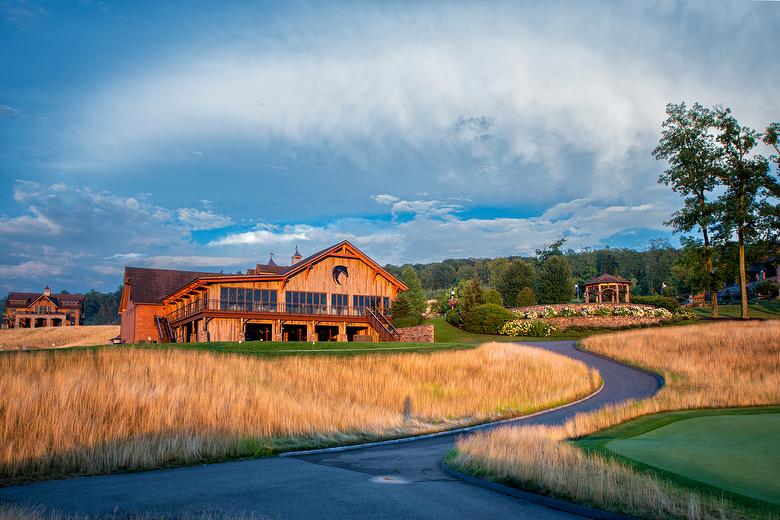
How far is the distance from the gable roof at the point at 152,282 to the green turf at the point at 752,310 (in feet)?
153

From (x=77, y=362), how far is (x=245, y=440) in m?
7.03

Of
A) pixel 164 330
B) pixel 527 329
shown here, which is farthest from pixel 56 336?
pixel 527 329

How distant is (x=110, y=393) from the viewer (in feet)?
44.8

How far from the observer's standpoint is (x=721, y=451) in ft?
31.6

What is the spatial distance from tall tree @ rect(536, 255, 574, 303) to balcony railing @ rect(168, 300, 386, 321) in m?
30.9

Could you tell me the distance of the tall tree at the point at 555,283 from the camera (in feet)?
229

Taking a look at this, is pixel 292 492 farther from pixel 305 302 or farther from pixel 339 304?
pixel 339 304

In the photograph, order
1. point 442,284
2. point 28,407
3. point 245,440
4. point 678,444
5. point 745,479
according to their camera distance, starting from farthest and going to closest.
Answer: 1. point 442,284
2. point 245,440
3. point 28,407
4. point 678,444
5. point 745,479

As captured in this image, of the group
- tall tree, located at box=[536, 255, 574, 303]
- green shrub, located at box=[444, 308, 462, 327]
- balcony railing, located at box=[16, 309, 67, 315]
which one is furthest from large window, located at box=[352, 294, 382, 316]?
balcony railing, located at box=[16, 309, 67, 315]

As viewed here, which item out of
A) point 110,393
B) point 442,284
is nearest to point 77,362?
point 110,393

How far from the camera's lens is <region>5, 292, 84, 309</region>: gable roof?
8238 cm

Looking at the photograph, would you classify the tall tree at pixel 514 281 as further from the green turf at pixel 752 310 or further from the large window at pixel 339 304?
the large window at pixel 339 304

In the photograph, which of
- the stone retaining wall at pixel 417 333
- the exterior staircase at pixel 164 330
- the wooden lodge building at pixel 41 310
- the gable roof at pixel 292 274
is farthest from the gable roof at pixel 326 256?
the wooden lodge building at pixel 41 310

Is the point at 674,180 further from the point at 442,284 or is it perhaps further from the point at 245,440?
the point at 442,284
